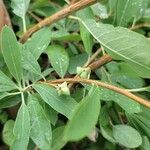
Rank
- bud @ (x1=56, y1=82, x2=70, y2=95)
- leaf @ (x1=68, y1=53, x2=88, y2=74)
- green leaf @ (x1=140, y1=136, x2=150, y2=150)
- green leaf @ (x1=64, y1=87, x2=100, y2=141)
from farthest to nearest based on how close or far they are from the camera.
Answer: leaf @ (x1=68, y1=53, x2=88, y2=74) → green leaf @ (x1=140, y1=136, x2=150, y2=150) → bud @ (x1=56, y1=82, x2=70, y2=95) → green leaf @ (x1=64, y1=87, x2=100, y2=141)

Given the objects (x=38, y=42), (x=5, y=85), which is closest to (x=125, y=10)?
(x=38, y=42)

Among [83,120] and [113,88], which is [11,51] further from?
[83,120]

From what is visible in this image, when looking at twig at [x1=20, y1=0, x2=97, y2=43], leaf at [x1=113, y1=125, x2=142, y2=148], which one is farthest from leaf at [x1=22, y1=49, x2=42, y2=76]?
leaf at [x1=113, y1=125, x2=142, y2=148]

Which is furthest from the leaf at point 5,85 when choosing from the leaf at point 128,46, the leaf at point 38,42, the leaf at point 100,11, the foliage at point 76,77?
the leaf at point 100,11

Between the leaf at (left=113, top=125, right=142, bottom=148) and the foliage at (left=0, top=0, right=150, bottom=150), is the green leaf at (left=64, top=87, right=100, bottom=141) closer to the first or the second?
the foliage at (left=0, top=0, right=150, bottom=150)

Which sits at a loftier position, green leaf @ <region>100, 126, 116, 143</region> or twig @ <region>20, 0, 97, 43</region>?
twig @ <region>20, 0, 97, 43</region>

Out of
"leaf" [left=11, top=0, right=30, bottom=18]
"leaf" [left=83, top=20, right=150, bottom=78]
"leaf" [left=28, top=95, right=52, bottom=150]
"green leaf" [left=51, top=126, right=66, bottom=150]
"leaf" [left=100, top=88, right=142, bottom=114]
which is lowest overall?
"green leaf" [left=51, top=126, right=66, bottom=150]

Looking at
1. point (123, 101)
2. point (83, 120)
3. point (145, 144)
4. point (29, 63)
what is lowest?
point (145, 144)

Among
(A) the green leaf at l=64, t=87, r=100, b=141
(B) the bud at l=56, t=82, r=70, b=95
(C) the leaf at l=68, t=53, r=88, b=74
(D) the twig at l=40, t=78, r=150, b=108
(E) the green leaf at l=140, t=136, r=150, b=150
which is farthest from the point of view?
(C) the leaf at l=68, t=53, r=88, b=74

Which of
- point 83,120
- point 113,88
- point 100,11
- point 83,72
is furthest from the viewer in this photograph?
point 100,11

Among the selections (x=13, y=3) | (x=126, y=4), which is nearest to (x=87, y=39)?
(x=126, y=4)
